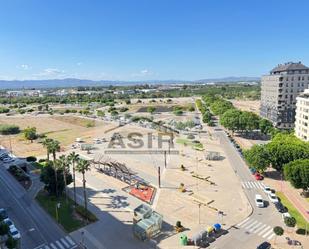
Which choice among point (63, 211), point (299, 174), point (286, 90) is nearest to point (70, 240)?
point (63, 211)

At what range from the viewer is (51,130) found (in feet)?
461

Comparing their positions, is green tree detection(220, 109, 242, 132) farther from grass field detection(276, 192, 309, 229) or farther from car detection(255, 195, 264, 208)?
car detection(255, 195, 264, 208)

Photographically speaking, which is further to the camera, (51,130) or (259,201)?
(51,130)

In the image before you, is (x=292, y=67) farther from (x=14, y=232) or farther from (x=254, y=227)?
(x=14, y=232)

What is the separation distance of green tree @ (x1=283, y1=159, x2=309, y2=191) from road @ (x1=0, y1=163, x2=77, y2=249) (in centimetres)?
4282

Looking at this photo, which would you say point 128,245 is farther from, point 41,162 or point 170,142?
point 170,142

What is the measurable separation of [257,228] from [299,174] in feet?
53.9

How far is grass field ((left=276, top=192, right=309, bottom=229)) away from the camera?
157ft

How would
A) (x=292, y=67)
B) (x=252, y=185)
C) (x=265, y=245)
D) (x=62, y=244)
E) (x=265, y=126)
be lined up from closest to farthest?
(x=265, y=245)
(x=62, y=244)
(x=252, y=185)
(x=265, y=126)
(x=292, y=67)

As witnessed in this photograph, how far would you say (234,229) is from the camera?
46000 millimetres

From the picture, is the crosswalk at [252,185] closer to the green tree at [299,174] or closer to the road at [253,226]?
the road at [253,226]

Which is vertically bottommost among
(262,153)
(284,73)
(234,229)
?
(234,229)

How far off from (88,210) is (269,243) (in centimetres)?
3118

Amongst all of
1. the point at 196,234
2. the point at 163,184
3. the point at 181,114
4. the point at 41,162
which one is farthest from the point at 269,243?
the point at 181,114
